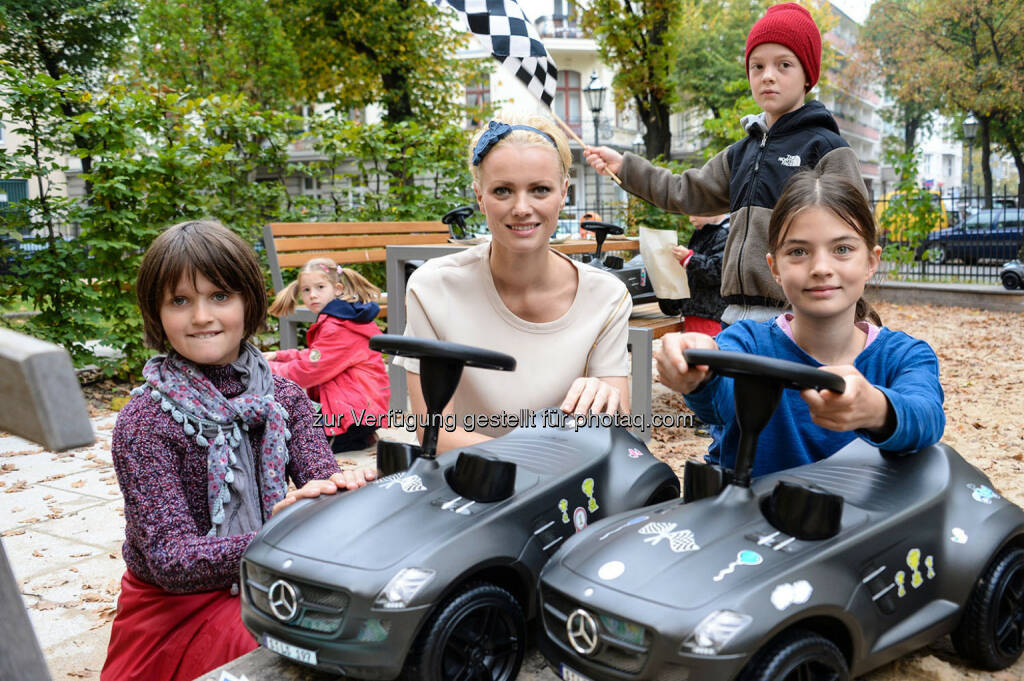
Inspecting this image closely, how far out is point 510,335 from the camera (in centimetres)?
232

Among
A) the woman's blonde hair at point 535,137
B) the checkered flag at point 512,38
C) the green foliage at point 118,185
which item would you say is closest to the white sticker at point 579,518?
the woman's blonde hair at point 535,137

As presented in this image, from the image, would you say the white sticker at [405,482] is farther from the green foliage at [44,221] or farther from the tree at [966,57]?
the tree at [966,57]

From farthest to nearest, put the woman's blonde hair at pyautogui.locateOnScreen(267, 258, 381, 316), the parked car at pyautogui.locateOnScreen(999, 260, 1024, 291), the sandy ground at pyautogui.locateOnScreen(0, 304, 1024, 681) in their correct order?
the parked car at pyautogui.locateOnScreen(999, 260, 1024, 291)
the woman's blonde hair at pyautogui.locateOnScreen(267, 258, 381, 316)
the sandy ground at pyautogui.locateOnScreen(0, 304, 1024, 681)

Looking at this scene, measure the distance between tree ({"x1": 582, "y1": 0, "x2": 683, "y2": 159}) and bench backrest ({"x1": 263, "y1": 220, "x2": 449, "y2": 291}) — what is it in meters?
7.67

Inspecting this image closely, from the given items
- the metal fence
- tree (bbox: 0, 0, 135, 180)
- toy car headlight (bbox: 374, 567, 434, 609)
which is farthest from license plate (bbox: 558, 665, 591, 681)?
tree (bbox: 0, 0, 135, 180)

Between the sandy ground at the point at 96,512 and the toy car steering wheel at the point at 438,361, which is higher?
the toy car steering wheel at the point at 438,361

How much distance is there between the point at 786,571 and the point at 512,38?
2.74 metres

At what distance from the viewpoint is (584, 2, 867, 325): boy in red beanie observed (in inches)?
119

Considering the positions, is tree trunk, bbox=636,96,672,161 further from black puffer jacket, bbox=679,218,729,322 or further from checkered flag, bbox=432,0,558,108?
checkered flag, bbox=432,0,558,108

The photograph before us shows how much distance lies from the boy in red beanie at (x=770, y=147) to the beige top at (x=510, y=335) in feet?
2.96

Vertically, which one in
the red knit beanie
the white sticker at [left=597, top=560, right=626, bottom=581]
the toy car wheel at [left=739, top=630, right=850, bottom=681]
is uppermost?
the red knit beanie

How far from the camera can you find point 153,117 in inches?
268

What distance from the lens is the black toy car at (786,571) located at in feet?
3.96

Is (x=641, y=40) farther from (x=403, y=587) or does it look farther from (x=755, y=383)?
(x=403, y=587)
